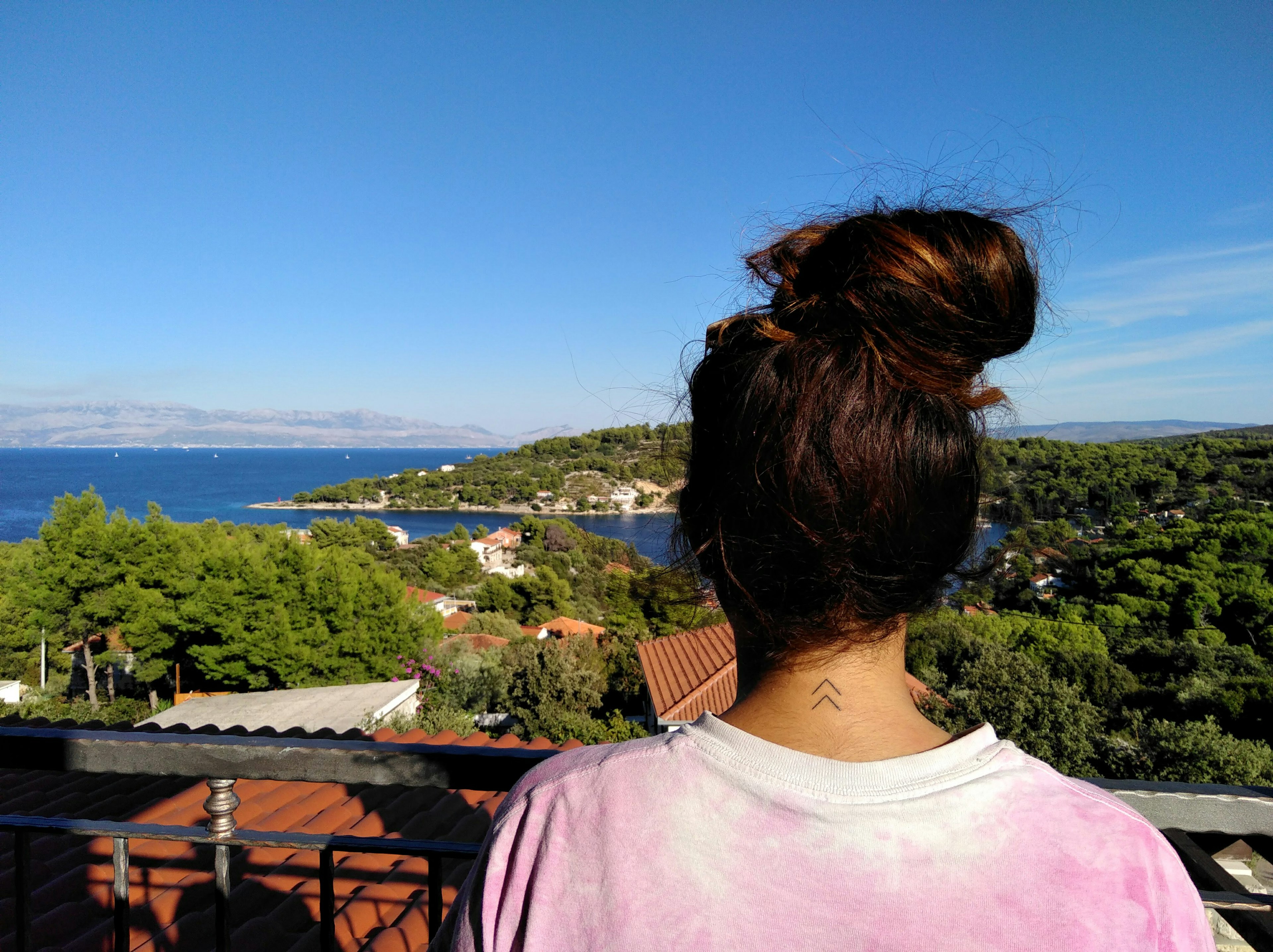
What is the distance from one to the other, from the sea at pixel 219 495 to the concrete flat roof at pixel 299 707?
8.57 m

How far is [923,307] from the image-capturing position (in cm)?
54

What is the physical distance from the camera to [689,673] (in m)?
11.4

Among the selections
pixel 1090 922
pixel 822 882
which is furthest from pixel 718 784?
pixel 1090 922

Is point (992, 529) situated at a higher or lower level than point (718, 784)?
higher

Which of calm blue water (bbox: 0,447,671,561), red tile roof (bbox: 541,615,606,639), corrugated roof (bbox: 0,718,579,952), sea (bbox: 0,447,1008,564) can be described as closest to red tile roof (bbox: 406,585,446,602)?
red tile roof (bbox: 541,615,606,639)

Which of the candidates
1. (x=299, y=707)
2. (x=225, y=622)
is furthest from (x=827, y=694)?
(x=225, y=622)

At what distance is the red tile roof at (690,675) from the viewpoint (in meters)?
10.0

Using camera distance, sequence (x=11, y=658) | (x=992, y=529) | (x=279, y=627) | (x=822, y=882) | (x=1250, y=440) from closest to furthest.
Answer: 1. (x=822, y=882)
2. (x=992, y=529)
3. (x=279, y=627)
4. (x=11, y=658)
5. (x=1250, y=440)

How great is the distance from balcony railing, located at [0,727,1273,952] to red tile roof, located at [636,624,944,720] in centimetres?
801

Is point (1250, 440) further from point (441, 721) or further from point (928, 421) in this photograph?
point (928, 421)

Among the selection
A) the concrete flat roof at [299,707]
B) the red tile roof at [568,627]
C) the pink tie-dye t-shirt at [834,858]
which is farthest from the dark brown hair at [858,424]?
the red tile roof at [568,627]

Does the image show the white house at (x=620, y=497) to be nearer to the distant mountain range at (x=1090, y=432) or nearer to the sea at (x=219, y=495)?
the sea at (x=219, y=495)

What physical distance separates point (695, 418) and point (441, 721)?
1072cm

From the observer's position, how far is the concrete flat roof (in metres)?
10.7
